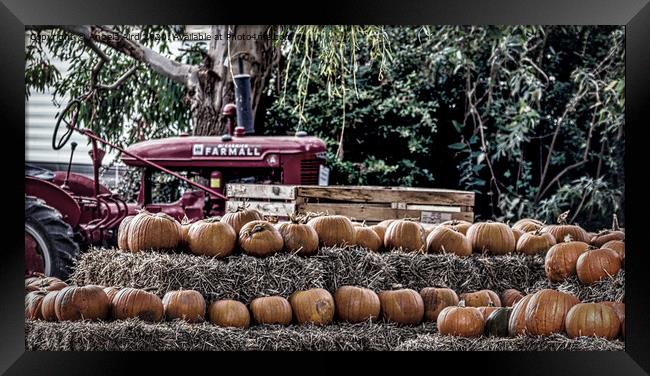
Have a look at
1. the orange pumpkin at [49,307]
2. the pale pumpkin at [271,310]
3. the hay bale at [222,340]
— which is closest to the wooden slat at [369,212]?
the pale pumpkin at [271,310]

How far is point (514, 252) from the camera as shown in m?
4.76

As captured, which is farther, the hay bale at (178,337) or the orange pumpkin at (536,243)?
the orange pumpkin at (536,243)

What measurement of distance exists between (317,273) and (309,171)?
0.78 metres

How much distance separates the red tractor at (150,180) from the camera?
462cm

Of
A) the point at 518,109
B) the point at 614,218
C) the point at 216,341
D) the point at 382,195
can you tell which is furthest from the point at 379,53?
the point at 216,341

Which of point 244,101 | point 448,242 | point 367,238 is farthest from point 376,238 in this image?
point 244,101

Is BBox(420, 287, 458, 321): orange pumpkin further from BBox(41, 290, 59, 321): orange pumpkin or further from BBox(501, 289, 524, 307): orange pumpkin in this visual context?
BBox(41, 290, 59, 321): orange pumpkin

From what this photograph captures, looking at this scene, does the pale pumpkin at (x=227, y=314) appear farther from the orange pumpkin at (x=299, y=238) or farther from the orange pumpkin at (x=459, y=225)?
the orange pumpkin at (x=459, y=225)

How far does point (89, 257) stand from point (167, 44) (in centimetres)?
132
